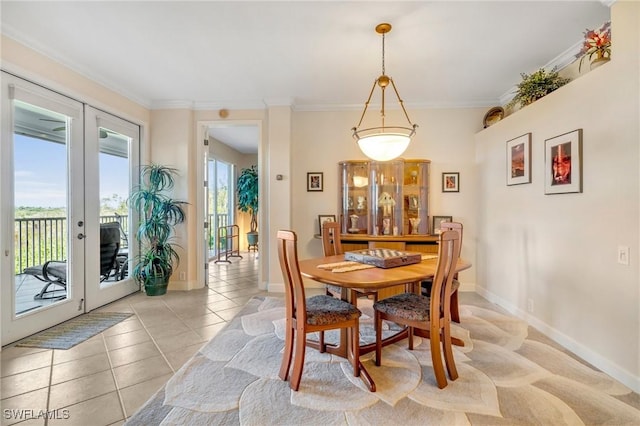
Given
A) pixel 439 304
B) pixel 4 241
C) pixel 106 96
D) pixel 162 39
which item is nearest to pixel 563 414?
pixel 439 304

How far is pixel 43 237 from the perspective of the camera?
9.35 ft

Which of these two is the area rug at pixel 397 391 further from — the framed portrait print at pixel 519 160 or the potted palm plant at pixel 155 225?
the potted palm plant at pixel 155 225

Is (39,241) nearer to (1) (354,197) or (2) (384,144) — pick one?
(2) (384,144)

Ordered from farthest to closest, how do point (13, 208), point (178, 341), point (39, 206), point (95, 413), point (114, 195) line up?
point (114, 195), point (39, 206), point (178, 341), point (13, 208), point (95, 413)

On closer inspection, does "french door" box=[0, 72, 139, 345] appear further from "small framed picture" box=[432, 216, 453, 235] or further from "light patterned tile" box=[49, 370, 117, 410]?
"small framed picture" box=[432, 216, 453, 235]

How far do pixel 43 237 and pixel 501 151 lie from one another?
200 inches

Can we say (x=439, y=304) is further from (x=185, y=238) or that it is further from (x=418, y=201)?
(x=185, y=238)

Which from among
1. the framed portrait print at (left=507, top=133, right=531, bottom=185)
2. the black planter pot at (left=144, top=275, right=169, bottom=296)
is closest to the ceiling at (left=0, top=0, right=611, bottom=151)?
the framed portrait print at (left=507, top=133, right=531, bottom=185)

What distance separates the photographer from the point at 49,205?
289 centimetres

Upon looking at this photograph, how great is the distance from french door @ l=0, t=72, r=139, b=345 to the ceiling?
57cm

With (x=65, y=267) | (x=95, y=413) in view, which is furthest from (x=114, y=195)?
(x=95, y=413)

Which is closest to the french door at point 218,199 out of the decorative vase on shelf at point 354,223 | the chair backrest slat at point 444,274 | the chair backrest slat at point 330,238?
the decorative vase on shelf at point 354,223

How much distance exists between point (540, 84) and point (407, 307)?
2.66 m

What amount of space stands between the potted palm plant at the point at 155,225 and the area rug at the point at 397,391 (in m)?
1.87
